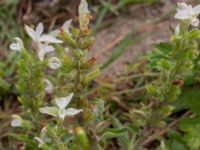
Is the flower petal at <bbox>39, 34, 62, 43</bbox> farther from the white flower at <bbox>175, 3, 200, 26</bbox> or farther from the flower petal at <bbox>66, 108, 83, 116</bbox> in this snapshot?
the white flower at <bbox>175, 3, 200, 26</bbox>

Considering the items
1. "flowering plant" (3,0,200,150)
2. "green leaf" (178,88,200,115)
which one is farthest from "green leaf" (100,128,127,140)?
"green leaf" (178,88,200,115)

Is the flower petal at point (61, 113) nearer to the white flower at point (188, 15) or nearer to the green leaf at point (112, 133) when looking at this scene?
the green leaf at point (112, 133)

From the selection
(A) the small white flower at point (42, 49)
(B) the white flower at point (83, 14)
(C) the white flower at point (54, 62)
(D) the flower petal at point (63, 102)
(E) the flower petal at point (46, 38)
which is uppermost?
(B) the white flower at point (83, 14)

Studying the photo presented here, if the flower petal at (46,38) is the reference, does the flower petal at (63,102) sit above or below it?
below

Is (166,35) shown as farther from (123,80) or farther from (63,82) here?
(63,82)

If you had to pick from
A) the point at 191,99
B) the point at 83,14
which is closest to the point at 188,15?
the point at 83,14

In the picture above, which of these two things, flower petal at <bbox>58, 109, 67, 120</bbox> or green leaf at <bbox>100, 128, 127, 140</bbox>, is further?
green leaf at <bbox>100, 128, 127, 140</bbox>

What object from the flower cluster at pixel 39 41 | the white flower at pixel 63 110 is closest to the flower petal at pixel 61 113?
the white flower at pixel 63 110

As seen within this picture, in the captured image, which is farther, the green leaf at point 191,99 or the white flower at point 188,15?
the green leaf at point 191,99

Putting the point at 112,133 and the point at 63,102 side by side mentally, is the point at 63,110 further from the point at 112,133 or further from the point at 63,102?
the point at 112,133

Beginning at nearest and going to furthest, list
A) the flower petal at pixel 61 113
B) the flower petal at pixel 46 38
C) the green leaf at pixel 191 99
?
Result: the flower petal at pixel 61 113 → the flower petal at pixel 46 38 → the green leaf at pixel 191 99

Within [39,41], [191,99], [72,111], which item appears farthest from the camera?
[191,99]
